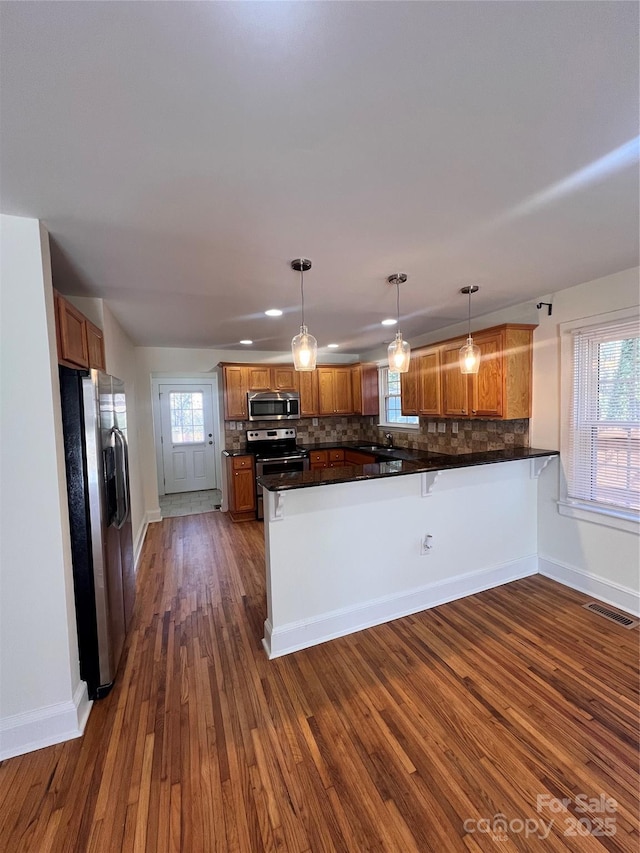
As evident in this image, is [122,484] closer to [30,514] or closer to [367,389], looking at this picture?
[30,514]

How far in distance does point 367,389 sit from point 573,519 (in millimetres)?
3337

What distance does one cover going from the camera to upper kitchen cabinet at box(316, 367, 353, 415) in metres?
5.68

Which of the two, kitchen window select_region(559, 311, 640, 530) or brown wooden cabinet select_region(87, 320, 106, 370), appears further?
kitchen window select_region(559, 311, 640, 530)

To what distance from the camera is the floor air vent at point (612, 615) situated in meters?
2.46

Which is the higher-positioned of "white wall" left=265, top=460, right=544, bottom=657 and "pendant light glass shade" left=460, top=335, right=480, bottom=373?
"pendant light glass shade" left=460, top=335, right=480, bottom=373

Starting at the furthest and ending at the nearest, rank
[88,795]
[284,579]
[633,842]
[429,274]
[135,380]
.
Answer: [135,380]
[429,274]
[284,579]
[88,795]
[633,842]

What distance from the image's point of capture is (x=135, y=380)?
4777 millimetres

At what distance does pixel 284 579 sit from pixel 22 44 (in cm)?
242

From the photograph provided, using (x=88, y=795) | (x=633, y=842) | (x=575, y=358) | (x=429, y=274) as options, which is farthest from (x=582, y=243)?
(x=88, y=795)

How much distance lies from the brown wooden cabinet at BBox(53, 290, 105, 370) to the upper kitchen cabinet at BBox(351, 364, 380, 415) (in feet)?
12.5

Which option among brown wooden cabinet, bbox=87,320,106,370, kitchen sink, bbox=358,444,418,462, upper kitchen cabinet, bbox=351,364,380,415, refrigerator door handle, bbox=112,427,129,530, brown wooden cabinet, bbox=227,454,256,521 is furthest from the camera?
upper kitchen cabinet, bbox=351,364,380,415

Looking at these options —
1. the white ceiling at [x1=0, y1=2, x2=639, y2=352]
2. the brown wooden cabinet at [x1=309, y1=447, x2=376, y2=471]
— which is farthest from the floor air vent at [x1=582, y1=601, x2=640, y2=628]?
the brown wooden cabinet at [x1=309, y1=447, x2=376, y2=471]

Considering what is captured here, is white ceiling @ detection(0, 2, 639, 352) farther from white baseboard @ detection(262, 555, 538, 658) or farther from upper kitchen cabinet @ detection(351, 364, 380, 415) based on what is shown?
upper kitchen cabinet @ detection(351, 364, 380, 415)

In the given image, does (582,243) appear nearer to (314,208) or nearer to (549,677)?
(314,208)
